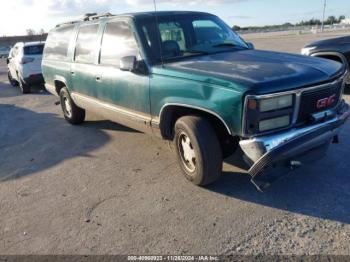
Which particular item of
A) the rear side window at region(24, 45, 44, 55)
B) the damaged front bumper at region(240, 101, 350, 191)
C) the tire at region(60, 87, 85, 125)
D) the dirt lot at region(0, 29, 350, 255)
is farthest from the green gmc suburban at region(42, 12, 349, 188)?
the rear side window at region(24, 45, 44, 55)

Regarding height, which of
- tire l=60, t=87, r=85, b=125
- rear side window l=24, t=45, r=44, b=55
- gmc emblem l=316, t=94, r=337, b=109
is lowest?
tire l=60, t=87, r=85, b=125

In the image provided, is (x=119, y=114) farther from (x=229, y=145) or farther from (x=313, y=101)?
(x=313, y=101)

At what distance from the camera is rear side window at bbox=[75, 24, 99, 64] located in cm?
580

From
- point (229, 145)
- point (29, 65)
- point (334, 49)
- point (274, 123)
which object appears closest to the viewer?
point (274, 123)

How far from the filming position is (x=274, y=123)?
3.60 m

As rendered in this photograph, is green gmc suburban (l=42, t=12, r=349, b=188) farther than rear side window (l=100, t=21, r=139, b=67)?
No

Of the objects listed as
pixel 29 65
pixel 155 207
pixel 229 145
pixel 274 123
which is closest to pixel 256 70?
pixel 274 123

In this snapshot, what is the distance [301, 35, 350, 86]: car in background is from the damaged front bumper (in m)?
4.34

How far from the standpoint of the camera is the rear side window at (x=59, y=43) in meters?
6.86

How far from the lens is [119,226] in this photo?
12.0 ft

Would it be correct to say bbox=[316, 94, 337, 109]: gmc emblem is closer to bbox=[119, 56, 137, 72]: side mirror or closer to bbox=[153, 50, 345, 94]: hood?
bbox=[153, 50, 345, 94]: hood

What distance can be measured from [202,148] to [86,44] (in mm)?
3185

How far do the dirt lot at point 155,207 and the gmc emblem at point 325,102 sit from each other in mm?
873

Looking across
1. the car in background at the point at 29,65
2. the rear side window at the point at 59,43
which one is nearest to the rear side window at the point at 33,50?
the car in background at the point at 29,65
